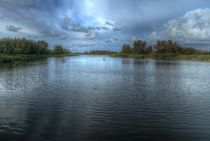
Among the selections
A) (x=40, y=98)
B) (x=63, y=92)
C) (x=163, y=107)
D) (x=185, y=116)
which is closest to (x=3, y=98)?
(x=40, y=98)

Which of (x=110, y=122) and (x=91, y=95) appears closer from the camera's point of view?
(x=110, y=122)

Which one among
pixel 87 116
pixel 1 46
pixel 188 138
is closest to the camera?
pixel 188 138

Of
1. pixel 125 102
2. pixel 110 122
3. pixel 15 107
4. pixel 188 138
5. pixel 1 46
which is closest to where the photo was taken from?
pixel 188 138

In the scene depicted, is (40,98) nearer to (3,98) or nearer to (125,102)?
(3,98)

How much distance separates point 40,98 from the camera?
2088 centimetres

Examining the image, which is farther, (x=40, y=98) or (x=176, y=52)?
(x=176, y=52)

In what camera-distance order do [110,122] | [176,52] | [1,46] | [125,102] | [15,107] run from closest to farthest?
[110,122] → [15,107] → [125,102] → [1,46] → [176,52]

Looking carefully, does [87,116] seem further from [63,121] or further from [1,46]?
[1,46]

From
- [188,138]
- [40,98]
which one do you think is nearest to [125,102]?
[40,98]

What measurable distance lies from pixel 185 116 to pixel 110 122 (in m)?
4.46

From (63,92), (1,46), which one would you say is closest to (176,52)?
(1,46)

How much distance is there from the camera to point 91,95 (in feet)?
74.3

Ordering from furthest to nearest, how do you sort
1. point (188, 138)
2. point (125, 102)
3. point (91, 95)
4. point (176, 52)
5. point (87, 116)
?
point (176, 52)
point (91, 95)
point (125, 102)
point (87, 116)
point (188, 138)

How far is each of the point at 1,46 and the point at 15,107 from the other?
9729 centimetres
